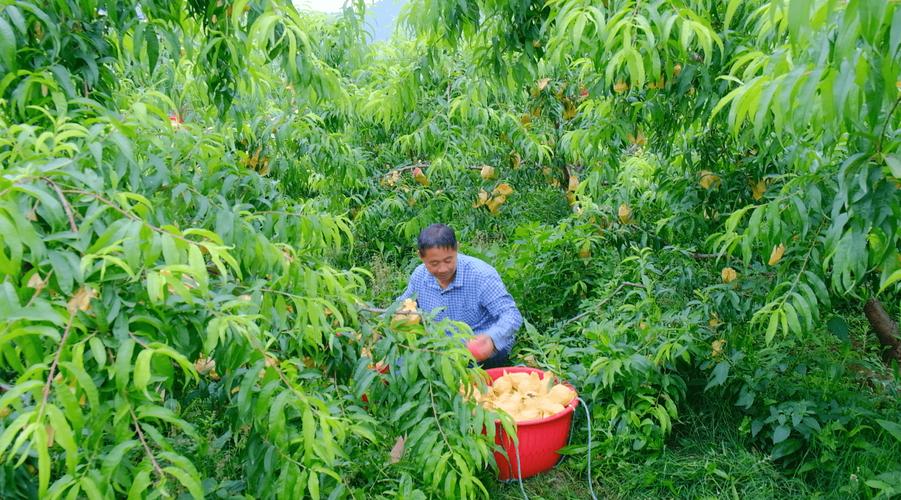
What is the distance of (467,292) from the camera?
13.5 feet

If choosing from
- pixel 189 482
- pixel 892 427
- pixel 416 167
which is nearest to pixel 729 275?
pixel 892 427

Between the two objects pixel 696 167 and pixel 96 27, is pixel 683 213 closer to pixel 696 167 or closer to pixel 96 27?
pixel 696 167

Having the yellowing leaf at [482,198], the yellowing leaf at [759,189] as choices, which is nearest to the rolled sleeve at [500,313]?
the yellowing leaf at [759,189]

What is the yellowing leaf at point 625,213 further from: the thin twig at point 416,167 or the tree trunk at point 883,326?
the thin twig at point 416,167

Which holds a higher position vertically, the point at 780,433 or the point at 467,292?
the point at 467,292

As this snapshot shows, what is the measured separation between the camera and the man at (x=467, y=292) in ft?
12.9

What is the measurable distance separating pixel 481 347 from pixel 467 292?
443 mm

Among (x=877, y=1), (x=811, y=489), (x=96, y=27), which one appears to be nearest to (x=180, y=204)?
(x=96, y=27)

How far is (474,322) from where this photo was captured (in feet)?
13.7

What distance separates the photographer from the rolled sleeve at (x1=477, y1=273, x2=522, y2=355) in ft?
12.8

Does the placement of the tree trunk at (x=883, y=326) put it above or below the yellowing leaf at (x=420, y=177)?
below

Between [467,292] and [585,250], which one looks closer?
[467,292]

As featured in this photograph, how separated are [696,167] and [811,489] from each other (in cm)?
150

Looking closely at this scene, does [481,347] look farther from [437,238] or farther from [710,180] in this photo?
[710,180]
